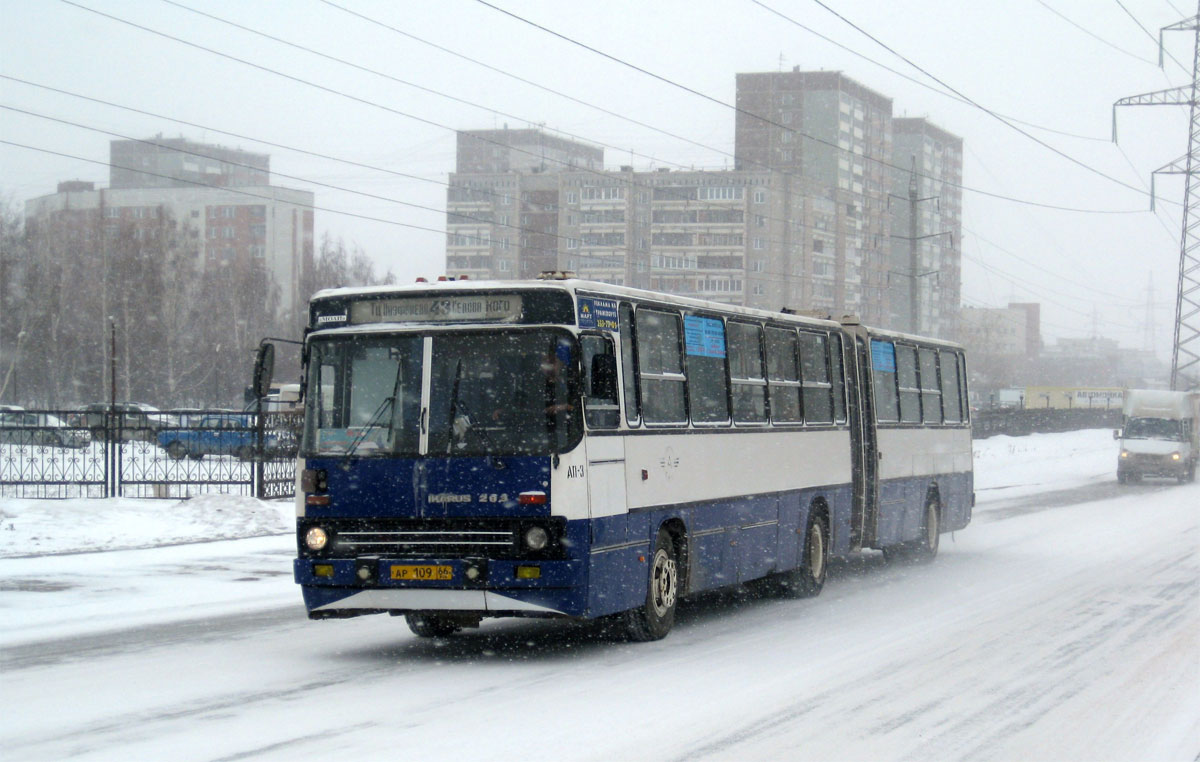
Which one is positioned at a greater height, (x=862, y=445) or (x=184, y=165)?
(x=184, y=165)

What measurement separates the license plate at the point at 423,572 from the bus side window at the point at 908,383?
1013 centimetres

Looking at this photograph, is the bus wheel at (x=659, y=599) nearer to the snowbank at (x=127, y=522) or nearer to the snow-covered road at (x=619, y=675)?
the snow-covered road at (x=619, y=675)

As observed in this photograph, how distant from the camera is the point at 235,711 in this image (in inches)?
338

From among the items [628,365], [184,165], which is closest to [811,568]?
[628,365]

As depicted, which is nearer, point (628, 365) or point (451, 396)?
point (451, 396)

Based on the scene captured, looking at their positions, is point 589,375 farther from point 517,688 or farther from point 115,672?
point 115,672

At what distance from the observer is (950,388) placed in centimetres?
2162

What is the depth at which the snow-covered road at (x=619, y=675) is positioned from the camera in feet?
25.5

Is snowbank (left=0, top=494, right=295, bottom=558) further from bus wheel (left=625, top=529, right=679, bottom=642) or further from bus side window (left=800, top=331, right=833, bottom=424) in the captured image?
bus wheel (left=625, top=529, right=679, bottom=642)

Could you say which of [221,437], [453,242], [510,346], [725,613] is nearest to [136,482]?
[221,437]

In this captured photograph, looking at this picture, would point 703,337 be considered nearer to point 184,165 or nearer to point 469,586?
point 469,586

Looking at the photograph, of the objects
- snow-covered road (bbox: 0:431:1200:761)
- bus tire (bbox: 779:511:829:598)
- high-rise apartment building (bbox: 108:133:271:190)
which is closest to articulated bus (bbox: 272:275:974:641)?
snow-covered road (bbox: 0:431:1200:761)

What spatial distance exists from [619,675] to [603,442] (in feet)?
6.00

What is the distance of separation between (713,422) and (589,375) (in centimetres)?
271
